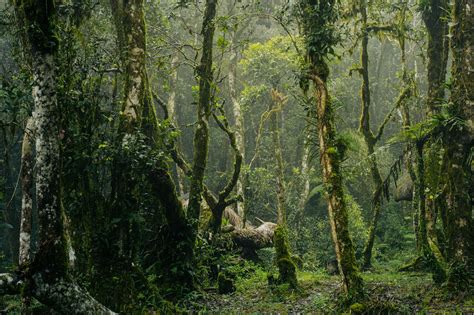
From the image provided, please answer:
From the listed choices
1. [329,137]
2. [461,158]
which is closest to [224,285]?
[329,137]

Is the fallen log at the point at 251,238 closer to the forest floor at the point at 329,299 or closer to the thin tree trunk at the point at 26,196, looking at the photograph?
the forest floor at the point at 329,299

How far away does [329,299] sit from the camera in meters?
9.32

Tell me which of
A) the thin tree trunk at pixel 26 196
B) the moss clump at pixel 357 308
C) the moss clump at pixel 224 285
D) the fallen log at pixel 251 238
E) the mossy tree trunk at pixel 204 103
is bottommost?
the moss clump at pixel 224 285

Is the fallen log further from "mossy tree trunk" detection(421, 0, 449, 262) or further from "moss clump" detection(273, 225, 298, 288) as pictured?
"mossy tree trunk" detection(421, 0, 449, 262)

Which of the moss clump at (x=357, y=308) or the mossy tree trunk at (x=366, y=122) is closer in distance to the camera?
the moss clump at (x=357, y=308)

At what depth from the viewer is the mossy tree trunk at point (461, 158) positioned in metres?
9.30

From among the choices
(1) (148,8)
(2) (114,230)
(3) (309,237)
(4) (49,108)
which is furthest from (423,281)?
(1) (148,8)

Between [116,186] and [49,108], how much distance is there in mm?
2987

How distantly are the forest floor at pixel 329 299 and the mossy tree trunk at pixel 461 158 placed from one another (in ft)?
2.46

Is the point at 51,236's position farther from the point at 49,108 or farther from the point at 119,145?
the point at 119,145

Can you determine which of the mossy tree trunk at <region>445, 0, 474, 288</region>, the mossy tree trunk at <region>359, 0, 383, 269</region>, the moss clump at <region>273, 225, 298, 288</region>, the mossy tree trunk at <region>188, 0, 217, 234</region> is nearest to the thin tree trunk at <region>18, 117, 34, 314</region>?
the mossy tree trunk at <region>188, 0, 217, 234</region>

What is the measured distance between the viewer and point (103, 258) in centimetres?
817

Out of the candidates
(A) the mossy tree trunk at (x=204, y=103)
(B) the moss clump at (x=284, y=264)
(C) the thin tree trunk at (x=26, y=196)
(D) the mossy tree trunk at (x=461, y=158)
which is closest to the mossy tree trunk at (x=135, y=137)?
(A) the mossy tree trunk at (x=204, y=103)

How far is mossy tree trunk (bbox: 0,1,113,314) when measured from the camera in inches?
209
